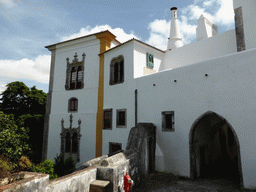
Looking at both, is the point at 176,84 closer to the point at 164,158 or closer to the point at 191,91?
the point at 191,91

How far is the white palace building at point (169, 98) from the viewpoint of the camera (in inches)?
298

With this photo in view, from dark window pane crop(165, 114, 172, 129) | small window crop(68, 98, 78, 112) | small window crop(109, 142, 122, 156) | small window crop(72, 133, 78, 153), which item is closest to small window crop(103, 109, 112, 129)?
small window crop(109, 142, 122, 156)

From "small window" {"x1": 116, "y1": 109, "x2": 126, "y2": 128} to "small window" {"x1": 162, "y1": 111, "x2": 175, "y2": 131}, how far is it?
10.4 feet

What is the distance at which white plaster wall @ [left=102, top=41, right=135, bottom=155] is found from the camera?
11.8 meters

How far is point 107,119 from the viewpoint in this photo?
13.4 meters

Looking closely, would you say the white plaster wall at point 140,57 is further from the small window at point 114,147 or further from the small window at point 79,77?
the small window at point 79,77

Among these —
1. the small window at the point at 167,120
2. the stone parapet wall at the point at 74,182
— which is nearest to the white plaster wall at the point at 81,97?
the small window at the point at 167,120

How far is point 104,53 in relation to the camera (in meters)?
14.2

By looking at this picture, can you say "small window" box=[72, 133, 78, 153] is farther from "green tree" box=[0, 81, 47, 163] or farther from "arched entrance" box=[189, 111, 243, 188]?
"arched entrance" box=[189, 111, 243, 188]

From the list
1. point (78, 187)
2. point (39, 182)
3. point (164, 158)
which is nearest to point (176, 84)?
point (164, 158)

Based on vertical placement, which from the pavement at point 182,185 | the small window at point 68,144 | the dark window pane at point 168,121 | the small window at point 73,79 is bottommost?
the pavement at point 182,185

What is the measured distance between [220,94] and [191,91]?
4.38 feet

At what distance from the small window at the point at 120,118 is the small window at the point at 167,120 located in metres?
3.16

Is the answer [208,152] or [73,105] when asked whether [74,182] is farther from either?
[73,105]
